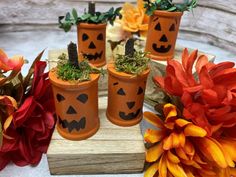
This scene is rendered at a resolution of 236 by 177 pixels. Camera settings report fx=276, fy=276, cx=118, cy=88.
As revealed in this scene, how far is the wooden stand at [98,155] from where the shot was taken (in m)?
0.40

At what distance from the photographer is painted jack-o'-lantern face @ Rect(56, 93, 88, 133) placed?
0.39 m

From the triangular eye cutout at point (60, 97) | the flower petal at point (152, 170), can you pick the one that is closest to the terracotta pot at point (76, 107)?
the triangular eye cutout at point (60, 97)

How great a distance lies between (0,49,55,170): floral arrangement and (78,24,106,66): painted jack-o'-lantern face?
0.39 feet

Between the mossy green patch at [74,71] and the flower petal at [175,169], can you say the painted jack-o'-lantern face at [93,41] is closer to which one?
the mossy green patch at [74,71]

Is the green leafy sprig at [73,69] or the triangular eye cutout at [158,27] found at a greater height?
the triangular eye cutout at [158,27]

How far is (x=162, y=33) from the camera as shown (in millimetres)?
533

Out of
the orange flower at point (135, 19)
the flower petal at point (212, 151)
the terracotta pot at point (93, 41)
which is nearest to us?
the flower petal at point (212, 151)

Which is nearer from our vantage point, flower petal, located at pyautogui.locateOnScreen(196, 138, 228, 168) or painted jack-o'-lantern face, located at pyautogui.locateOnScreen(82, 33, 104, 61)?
flower petal, located at pyautogui.locateOnScreen(196, 138, 228, 168)

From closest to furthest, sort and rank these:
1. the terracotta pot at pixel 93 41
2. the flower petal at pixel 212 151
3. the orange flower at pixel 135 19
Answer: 1. the flower petal at pixel 212 151
2. the terracotta pot at pixel 93 41
3. the orange flower at pixel 135 19

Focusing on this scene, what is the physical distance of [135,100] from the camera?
1.44 feet

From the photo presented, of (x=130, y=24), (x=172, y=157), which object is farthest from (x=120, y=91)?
(x=130, y=24)

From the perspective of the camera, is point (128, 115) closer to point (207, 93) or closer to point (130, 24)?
point (207, 93)

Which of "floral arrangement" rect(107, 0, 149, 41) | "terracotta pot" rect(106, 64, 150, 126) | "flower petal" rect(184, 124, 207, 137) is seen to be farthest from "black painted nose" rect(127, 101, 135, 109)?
"floral arrangement" rect(107, 0, 149, 41)

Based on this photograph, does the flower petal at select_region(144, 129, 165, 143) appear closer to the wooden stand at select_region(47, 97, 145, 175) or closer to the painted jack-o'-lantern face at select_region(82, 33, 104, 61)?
the wooden stand at select_region(47, 97, 145, 175)
